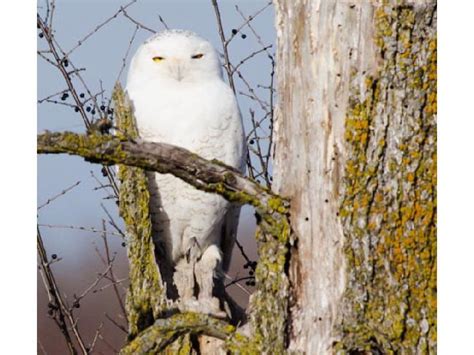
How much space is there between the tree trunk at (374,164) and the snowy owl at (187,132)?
3.30 feet

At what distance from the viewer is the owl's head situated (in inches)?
117

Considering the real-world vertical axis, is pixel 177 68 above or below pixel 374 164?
above

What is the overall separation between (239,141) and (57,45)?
36.8 inches

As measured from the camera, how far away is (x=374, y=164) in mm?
1929

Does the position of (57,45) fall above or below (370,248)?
above

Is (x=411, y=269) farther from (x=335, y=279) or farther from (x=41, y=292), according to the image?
(x=41, y=292)

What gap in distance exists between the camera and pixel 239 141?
9.89 ft

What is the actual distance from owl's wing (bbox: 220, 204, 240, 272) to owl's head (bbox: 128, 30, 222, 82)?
0.52 m

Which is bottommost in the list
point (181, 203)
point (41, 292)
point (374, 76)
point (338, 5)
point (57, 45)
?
point (41, 292)

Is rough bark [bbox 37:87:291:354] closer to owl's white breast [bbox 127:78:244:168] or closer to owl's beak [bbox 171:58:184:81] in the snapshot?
owl's white breast [bbox 127:78:244:168]

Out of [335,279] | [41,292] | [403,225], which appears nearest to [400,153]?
[403,225]

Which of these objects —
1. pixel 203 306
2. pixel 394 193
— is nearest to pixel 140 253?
pixel 203 306

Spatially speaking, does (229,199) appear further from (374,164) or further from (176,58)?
(176,58)

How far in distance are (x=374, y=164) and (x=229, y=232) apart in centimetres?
135
